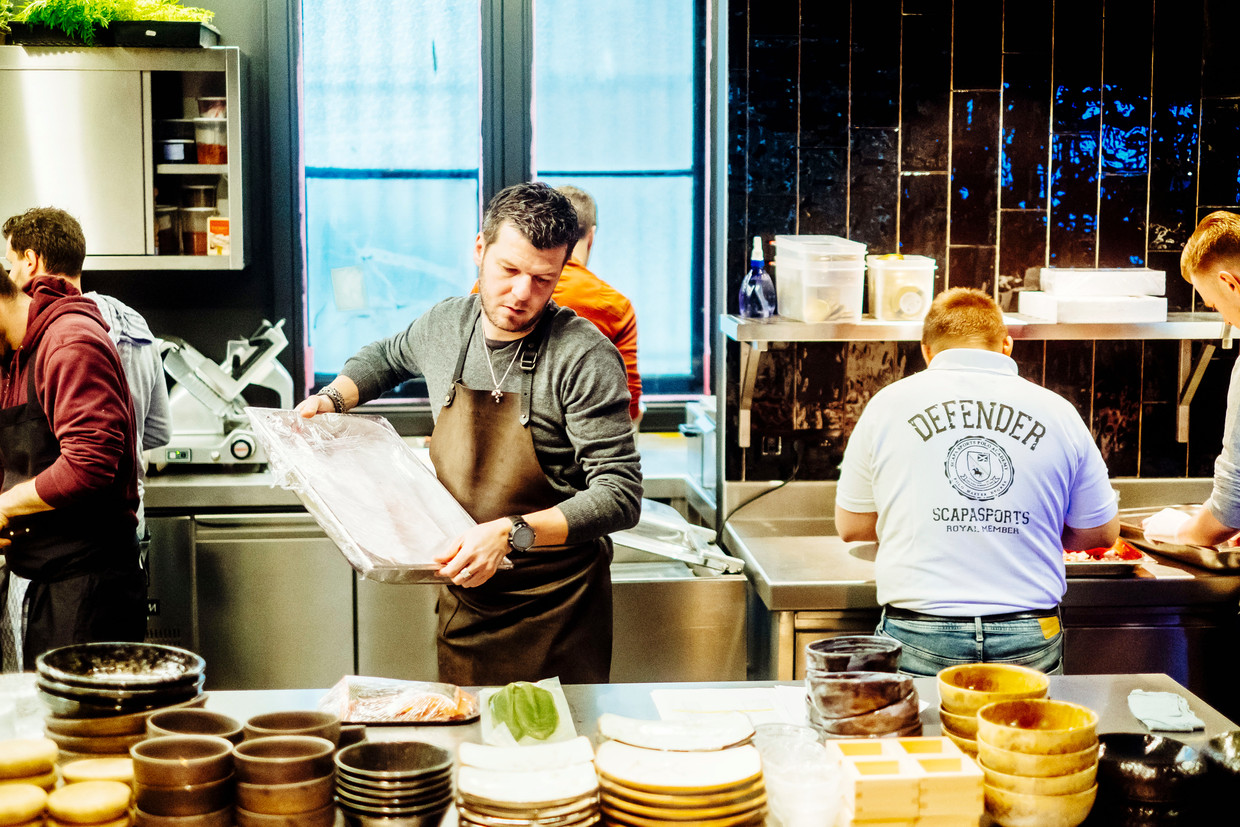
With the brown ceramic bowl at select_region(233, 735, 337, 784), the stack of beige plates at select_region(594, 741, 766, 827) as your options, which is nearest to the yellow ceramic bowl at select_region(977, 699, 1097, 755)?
the stack of beige plates at select_region(594, 741, 766, 827)

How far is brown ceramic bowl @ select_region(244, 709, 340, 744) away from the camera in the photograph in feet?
4.63

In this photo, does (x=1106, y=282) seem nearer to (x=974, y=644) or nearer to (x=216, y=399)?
(x=974, y=644)

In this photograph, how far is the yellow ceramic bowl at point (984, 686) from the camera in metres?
1.55

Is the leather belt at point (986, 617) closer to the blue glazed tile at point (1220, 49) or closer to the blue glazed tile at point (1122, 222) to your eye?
the blue glazed tile at point (1122, 222)

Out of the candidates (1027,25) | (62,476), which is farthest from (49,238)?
(1027,25)

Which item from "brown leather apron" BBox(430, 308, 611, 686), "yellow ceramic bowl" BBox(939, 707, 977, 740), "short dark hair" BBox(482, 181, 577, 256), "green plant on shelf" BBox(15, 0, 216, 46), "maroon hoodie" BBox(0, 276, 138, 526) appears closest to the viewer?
"yellow ceramic bowl" BBox(939, 707, 977, 740)

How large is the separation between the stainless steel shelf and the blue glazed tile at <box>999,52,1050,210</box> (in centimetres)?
42

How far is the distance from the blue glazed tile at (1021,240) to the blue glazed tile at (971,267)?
35 millimetres

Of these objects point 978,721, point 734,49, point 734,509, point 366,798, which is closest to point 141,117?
point 734,49

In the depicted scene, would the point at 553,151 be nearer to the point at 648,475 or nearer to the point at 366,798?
the point at 648,475

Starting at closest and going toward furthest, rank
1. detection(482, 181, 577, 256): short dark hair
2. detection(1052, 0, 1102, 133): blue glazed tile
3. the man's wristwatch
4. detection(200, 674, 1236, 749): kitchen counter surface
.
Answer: detection(200, 674, 1236, 749): kitchen counter surface
the man's wristwatch
detection(482, 181, 577, 256): short dark hair
detection(1052, 0, 1102, 133): blue glazed tile

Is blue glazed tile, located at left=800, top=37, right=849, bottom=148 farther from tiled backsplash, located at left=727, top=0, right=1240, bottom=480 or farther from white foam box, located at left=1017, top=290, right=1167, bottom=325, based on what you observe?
white foam box, located at left=1017, top=290, right=1167, bottom=325

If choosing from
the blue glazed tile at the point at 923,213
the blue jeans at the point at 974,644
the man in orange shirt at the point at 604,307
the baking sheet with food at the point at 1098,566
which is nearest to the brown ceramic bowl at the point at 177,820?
the blue jeans at the point at 974,644

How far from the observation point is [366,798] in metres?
1.35
